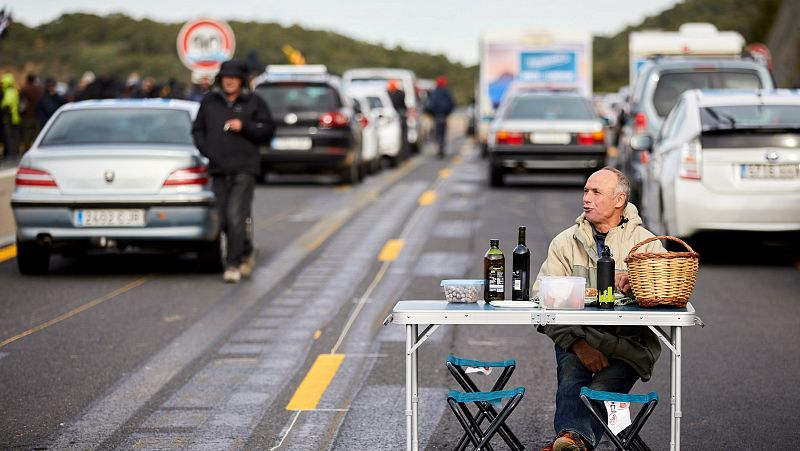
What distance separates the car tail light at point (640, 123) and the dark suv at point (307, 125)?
6.71 meters

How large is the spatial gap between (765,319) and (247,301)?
3.76 meters

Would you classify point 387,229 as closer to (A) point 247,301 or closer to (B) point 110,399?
(A) point 247,301

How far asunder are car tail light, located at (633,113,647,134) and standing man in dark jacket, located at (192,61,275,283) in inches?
289

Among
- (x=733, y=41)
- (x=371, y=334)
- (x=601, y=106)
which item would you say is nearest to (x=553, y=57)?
(x=733, y=41)

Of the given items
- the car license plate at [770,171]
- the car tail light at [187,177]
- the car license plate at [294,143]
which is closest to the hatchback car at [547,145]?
the car license plate at [294,143]

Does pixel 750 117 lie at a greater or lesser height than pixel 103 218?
greater

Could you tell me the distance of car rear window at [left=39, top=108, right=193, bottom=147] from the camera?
13.3m

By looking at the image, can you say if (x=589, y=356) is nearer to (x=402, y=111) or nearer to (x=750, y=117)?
(x=750, y=117)

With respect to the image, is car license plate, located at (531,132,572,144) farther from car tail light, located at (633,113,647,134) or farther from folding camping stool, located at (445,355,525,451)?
folding camping stool, located at (445,355,525,451)

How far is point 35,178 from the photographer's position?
41.8 feet

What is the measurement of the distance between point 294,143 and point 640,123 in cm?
739

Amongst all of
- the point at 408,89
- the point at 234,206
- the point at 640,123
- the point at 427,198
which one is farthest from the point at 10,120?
the point at 234,206

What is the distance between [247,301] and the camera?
11469 millimetres

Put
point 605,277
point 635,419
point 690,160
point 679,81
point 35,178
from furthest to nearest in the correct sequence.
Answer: point 679,81 → point 690,160 → point 35,178 → point 605,277 → point 635,419
